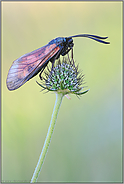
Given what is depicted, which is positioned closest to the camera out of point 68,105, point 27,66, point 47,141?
point 47,141

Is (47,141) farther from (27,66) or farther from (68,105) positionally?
(68,105)

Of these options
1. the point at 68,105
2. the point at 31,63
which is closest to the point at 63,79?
the point at 31,63

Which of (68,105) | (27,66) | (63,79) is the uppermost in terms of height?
(27,66)

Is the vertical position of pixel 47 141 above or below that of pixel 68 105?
below

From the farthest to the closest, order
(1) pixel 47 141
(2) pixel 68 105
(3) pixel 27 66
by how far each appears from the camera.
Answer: (2) pixel 68 105
(3) pixel 27 66
(1) pixel 47 141

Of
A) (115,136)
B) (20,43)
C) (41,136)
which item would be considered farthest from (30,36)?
(115,136)

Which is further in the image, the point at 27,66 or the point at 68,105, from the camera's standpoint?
the point at 68,105

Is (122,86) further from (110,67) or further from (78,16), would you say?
(78,16)
